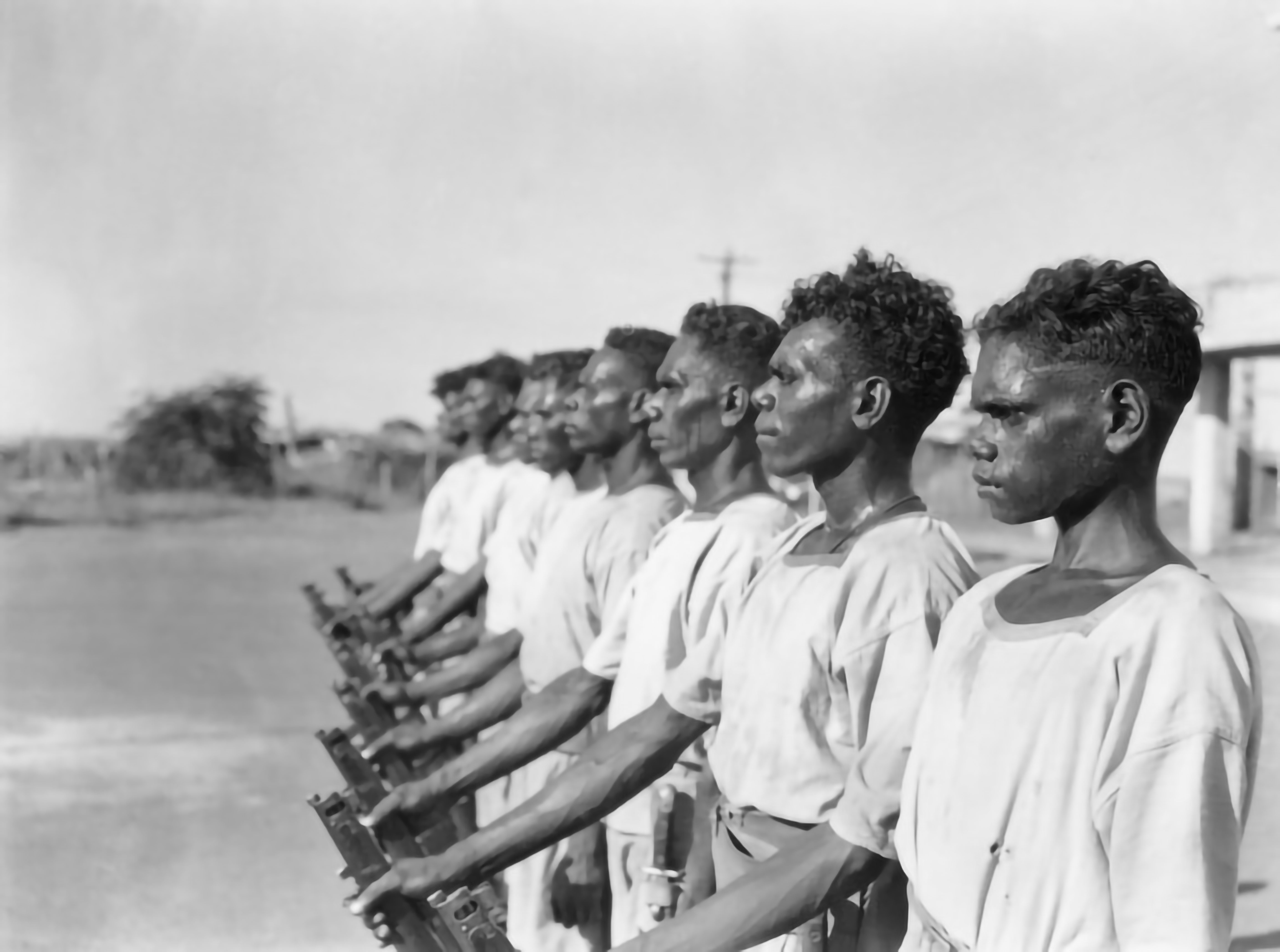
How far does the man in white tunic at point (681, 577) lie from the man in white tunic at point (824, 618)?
213mm

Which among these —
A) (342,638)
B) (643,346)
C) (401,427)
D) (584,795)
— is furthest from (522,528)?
(401,427)

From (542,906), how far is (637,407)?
3.93 feet

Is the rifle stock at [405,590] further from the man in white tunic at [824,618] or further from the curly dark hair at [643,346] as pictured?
the man in white tunic at [824,618]

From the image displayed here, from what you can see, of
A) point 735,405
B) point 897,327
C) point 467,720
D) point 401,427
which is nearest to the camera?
point 897,327

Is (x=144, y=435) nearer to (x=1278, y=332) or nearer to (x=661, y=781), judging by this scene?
(x=1278, y=332)

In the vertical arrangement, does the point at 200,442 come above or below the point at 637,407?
below

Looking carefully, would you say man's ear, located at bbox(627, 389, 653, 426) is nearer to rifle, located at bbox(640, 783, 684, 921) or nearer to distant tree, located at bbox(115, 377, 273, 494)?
rifle, located at bbox(640, 783, 684, 921)

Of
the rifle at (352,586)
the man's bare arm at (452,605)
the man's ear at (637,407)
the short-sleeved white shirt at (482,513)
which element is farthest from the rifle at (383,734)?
the rifle at (352,586)

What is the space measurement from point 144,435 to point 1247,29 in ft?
24.7

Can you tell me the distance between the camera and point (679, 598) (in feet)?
7.95

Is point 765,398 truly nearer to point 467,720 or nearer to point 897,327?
point 897,327

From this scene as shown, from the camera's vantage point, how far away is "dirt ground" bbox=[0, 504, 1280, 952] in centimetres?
445

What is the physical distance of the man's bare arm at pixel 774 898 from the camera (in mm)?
1552

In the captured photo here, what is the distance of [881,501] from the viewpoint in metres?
1.96
